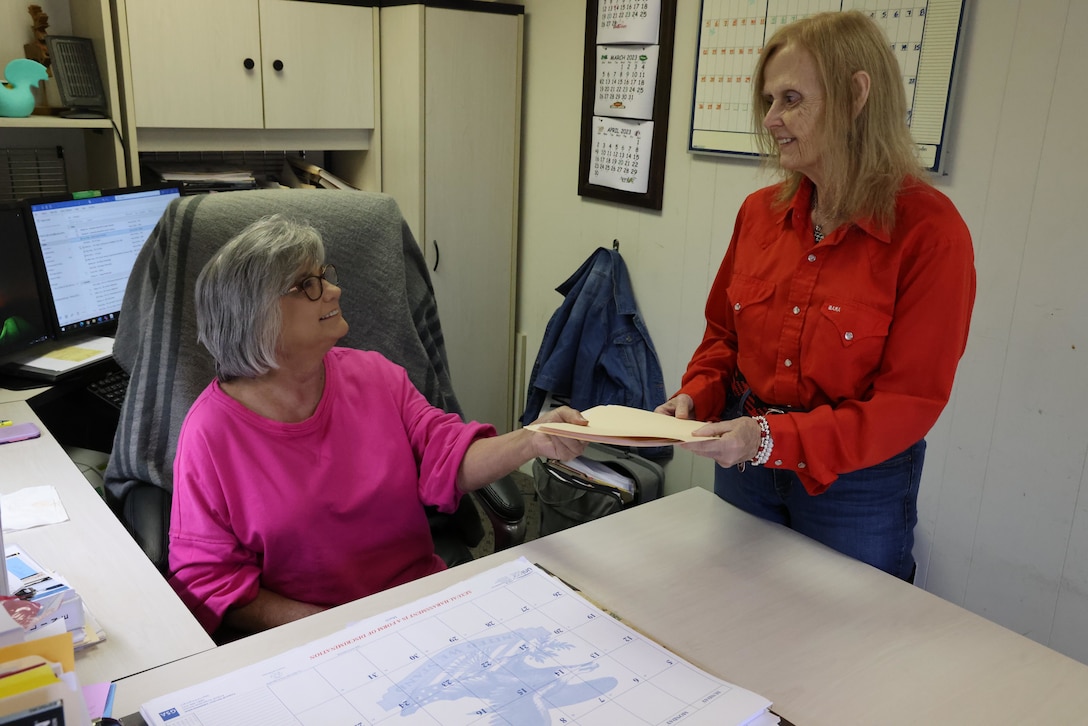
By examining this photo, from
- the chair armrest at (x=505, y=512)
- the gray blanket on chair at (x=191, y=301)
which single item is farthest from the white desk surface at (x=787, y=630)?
the gray blanket on chair at (x=191, y=301)

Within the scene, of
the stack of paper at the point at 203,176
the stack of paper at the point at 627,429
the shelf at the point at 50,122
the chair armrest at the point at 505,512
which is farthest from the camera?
the stack of paper at the point at 203,176

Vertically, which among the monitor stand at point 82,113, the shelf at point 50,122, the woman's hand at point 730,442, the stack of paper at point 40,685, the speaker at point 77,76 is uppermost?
the speaker at point 77,76

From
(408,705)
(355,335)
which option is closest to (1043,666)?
(408,705)

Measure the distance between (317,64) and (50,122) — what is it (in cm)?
87

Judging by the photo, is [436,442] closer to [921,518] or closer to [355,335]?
[355,335]

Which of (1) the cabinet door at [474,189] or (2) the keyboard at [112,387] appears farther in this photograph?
(1) the cabinet door at [474,189]

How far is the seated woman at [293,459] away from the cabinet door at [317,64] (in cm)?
154

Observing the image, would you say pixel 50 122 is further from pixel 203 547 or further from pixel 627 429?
pixel 627 429

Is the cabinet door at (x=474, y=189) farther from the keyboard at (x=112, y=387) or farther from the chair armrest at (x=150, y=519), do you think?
the chair armrest at (x=150, y=519)

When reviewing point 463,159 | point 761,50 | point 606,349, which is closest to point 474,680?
point 761,50

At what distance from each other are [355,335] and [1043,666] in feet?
4.41

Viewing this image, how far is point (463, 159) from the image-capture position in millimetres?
3234

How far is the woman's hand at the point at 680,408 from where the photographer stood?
1.58 meters

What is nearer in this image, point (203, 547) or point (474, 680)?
point (474, 680)
